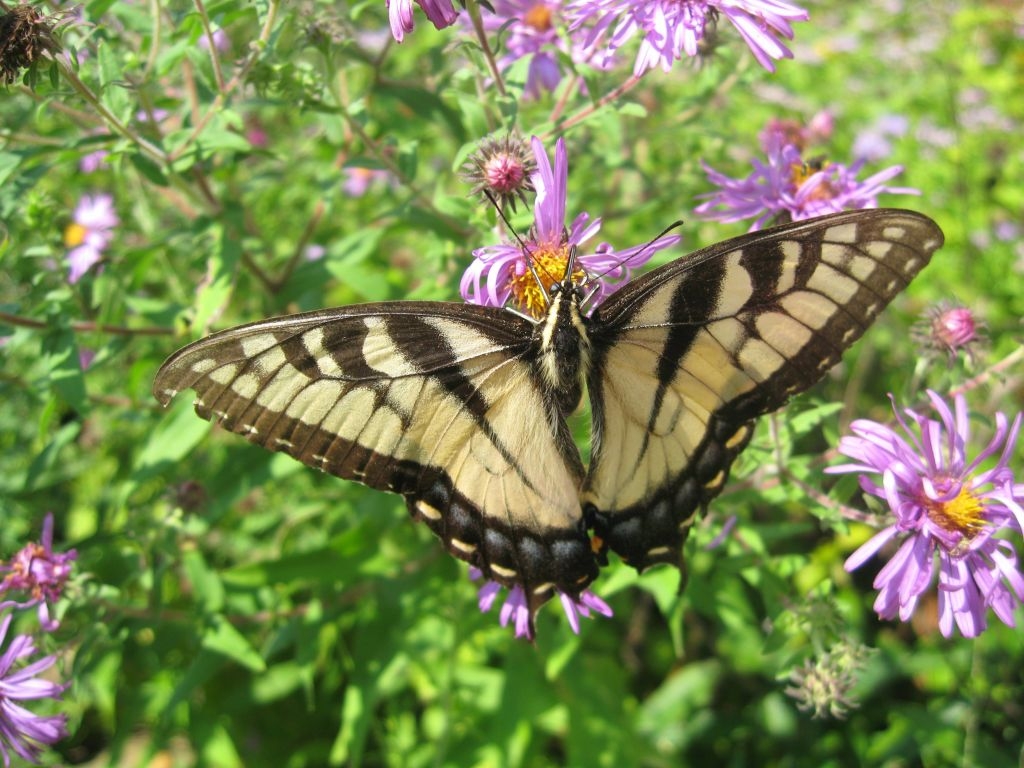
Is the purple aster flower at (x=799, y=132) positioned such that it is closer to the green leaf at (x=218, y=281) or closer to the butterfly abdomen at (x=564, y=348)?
the butterfly abdomen at (x=564, y=348)

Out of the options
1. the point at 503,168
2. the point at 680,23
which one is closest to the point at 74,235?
the point at 503,168

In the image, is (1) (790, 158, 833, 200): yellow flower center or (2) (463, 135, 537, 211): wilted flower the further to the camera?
(1) (790, 158, 833, 200): yellow flower center

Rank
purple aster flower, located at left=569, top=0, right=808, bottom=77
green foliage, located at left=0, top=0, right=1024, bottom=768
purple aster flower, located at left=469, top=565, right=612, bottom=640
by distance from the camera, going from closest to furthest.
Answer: purple aster flower, located at left=569, top=0, right=808, bottom=77, purple aster flower, located at left=469, top=565, right=612, bottom=640, green foliage, located at left=0, top=0, right=1024, bottom=768

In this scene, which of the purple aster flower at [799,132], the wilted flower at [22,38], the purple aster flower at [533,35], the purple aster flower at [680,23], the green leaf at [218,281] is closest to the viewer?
the wilted flower at [22,38]

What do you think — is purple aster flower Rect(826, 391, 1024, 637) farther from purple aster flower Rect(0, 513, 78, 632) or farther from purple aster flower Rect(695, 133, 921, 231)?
purple aster flower Rect(0, 513, 78, 632)

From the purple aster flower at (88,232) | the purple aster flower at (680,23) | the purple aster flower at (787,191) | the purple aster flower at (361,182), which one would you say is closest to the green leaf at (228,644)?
the purple aster flower at (88,232)

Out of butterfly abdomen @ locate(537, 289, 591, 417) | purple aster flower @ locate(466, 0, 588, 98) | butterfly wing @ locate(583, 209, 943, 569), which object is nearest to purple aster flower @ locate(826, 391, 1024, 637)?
butterfly wing @ locate(583, 209, 943, 569)

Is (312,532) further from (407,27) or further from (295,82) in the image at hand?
(407,27)

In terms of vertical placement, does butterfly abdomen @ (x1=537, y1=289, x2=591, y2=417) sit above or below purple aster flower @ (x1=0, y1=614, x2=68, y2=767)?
above
